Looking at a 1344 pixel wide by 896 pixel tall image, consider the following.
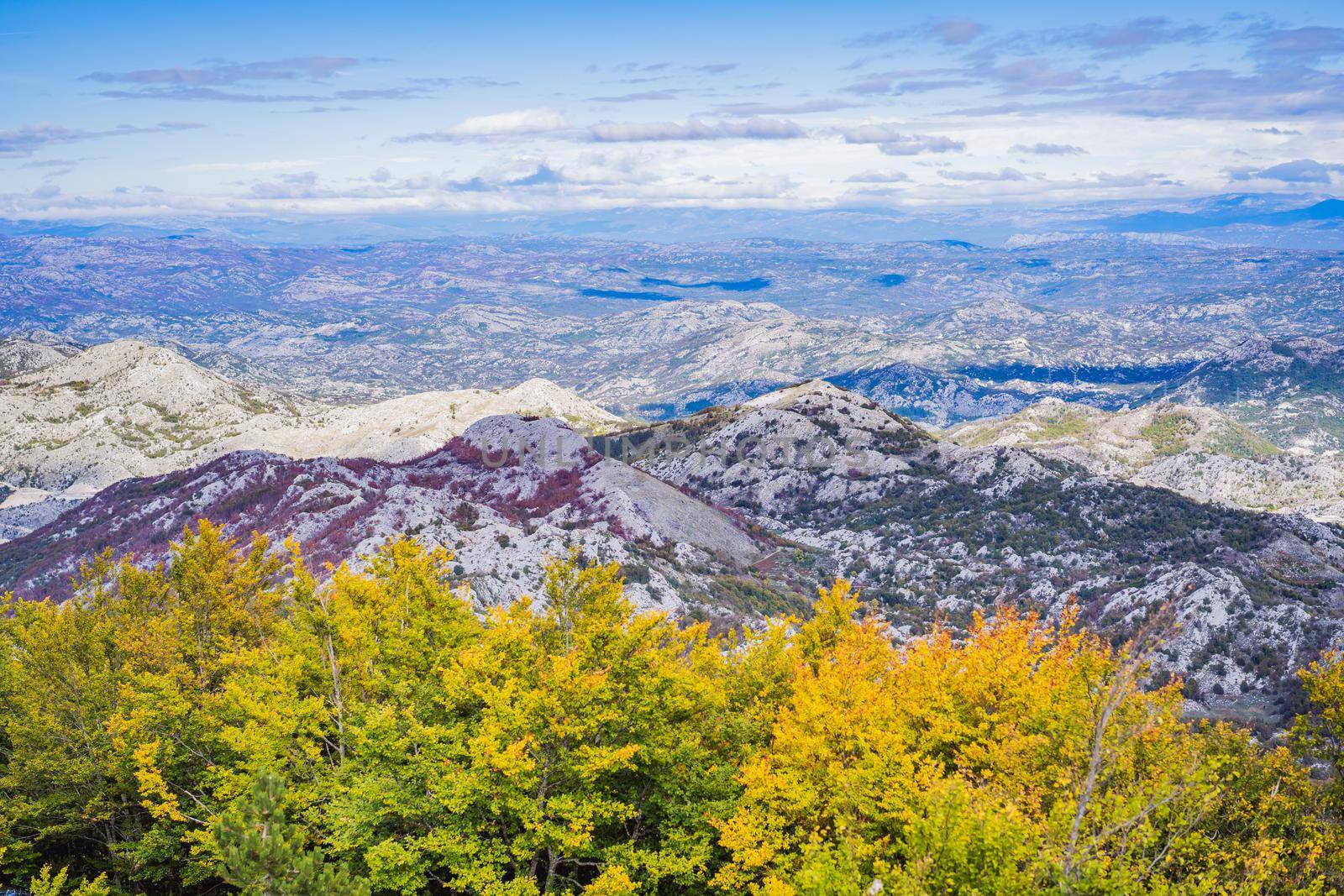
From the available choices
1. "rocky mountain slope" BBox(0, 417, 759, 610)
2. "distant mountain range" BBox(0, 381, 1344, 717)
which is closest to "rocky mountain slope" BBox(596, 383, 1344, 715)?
"distant mountain range" BBox(0, 381, 1344, 717)

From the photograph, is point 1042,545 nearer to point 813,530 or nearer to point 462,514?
point 813,530

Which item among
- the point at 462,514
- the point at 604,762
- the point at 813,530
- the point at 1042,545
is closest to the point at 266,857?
the point at 604,762

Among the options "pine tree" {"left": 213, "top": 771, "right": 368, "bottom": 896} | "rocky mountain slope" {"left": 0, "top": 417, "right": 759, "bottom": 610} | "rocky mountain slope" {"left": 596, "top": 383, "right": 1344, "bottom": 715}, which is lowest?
"rocky mountain slope" {"left": 596, "top": 383, "right": 1344, "bottom": 715}

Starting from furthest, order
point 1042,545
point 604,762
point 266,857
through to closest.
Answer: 1. point 1042,545
2. point 604,762
3. point 266,857

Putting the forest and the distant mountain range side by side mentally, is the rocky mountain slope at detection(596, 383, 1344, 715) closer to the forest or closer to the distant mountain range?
the distant mountain range

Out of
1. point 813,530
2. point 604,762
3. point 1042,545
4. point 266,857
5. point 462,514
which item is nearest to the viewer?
point 266,857

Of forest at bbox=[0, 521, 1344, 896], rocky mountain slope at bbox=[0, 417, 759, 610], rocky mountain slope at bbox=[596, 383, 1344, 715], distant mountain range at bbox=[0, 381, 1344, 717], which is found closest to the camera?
forest at bbox=[0, 521, 1344, 896]

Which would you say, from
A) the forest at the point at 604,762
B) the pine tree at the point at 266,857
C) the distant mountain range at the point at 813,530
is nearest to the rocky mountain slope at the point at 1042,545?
the distant mountain range at the point at 813,530

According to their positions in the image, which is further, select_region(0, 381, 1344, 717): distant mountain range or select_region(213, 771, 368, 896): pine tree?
select_region(0, 381, 1344, 717): distant mountain range
